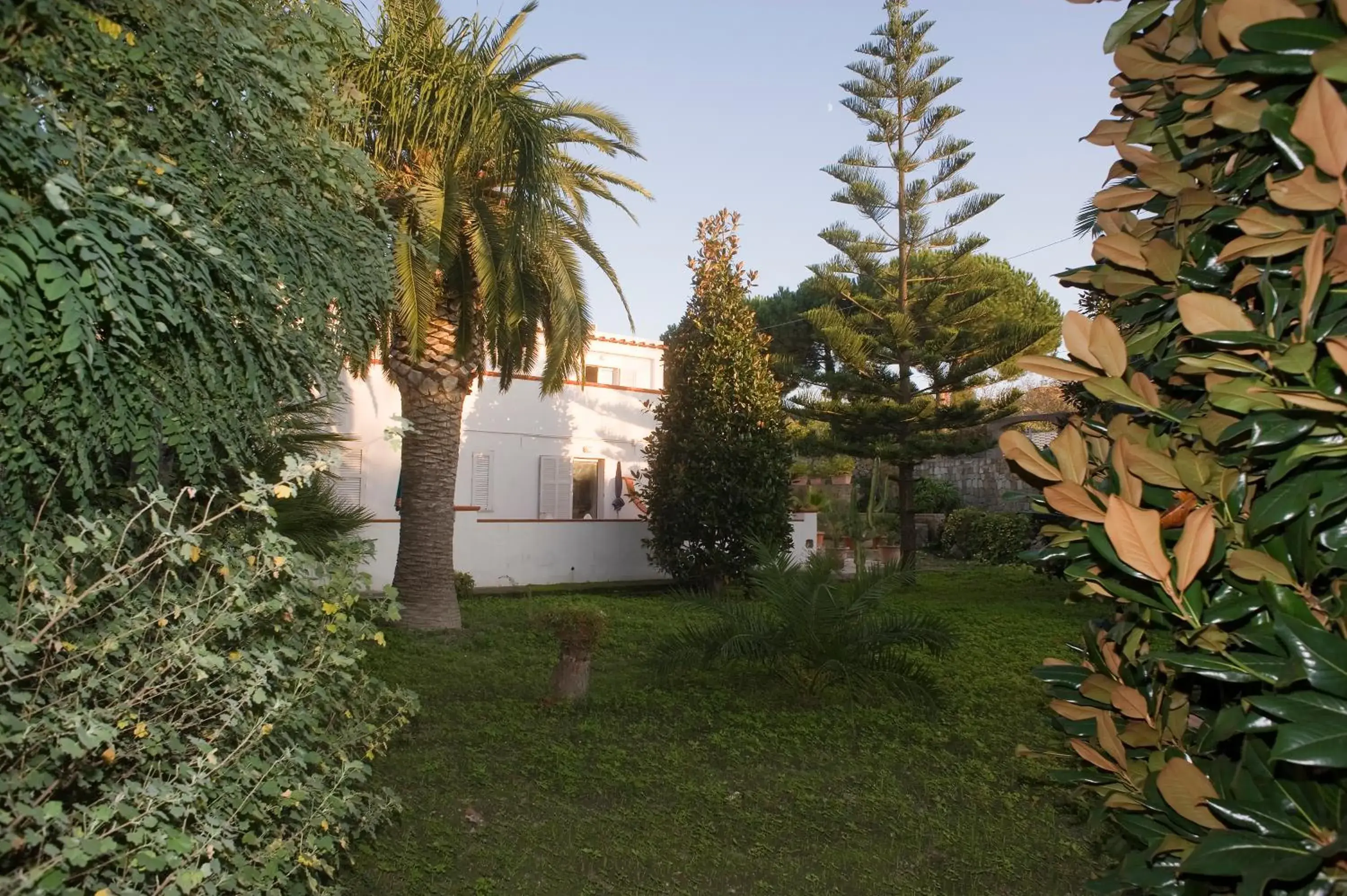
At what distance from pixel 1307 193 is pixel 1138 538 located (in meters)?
0.44

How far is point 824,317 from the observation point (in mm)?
18812

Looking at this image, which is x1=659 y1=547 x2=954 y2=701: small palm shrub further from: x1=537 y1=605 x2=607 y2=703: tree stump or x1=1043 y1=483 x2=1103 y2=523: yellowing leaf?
x1=1043 y1=483 x2=1103 y2=523: yellowing leaf

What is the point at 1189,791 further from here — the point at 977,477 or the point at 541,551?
the point at 977,477

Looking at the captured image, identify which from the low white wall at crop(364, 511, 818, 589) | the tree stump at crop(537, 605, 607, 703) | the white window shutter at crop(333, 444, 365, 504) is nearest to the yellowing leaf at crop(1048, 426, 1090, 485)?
the tree stump at crop(537, 605, 607, 703)

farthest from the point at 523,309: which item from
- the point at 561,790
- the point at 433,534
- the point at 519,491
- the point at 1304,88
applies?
the point at 1304,88

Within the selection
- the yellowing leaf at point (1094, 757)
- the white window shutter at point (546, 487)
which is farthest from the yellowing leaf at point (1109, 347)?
the white window shutter at point (546, 487)

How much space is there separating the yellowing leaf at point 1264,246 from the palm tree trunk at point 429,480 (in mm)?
10506

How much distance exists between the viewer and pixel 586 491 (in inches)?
811

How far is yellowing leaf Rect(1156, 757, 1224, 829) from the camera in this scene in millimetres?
1232

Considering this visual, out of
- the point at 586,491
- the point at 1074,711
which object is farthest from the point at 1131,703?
the point at 586,491

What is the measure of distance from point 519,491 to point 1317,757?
18488 millimetres

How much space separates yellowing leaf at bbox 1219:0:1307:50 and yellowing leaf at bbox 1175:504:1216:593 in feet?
1.89

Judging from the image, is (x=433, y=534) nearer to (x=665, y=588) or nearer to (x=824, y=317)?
(x=665, y=588)

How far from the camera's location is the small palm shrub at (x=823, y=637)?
7535mm
